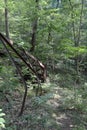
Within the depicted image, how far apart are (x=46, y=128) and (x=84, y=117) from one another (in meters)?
2.03

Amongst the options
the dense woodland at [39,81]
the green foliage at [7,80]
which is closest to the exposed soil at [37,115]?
the dense woodland at [39,81]

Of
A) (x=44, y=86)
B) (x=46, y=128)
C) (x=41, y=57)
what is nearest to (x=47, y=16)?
(x=41, y=57)

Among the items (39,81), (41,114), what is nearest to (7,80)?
(41,114)

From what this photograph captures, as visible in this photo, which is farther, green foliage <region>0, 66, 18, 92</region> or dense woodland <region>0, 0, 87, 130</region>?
green foliage <region>0, 66, 18, 92</region>

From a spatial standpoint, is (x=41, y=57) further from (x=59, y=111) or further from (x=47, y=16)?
(x=59, y=111)

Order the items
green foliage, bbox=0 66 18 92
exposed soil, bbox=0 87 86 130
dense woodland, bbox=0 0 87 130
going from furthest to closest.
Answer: green foliage, bbox=0 66 18 92
dense woodland, bbox=0 0 87 130
exposed soil, bbox=0 87 86 130

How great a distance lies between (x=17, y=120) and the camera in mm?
6230

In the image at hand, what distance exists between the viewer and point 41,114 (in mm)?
7234

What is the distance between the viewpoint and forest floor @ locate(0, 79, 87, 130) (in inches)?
250

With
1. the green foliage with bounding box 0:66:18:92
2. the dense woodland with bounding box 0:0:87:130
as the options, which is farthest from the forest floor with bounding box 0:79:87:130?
the green foliage with bounding box 0:66:18:92

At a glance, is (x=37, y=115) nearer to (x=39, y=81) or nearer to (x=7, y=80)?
(x=39, y=81)

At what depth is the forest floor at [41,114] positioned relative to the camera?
6352 mm

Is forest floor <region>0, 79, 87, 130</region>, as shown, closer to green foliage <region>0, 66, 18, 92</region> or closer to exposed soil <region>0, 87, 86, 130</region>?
exposed soil <region>0, 87, 86, 130</region>

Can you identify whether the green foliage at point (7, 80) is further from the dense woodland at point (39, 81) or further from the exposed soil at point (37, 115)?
the exposed soil at point (37, 115)
